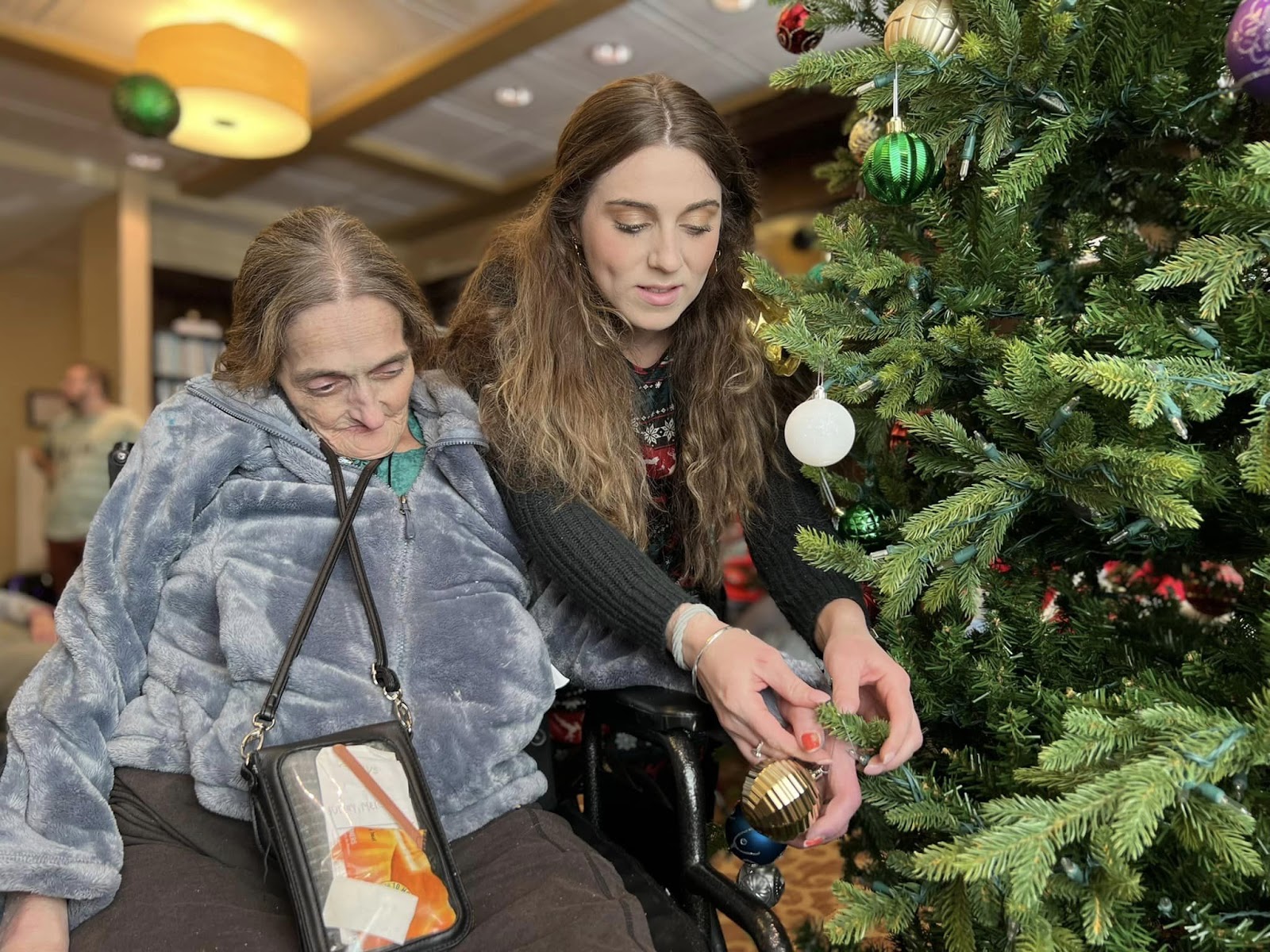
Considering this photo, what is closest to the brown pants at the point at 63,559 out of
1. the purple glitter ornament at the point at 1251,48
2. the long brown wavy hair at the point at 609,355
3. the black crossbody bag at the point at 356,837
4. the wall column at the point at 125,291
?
the wall column at the point at 125,291

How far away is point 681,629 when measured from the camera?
1.20 meters

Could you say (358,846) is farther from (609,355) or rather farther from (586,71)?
(586,71)

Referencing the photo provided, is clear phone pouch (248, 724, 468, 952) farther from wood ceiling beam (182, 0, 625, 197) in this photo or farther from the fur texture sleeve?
wood ceiling beam (182, 0, 625, 197)

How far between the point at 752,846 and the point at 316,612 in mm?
625

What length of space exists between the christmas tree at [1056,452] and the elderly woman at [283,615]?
0.45 meters

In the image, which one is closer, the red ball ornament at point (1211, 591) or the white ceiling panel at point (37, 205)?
the red ball ornament at point (1211, 591)

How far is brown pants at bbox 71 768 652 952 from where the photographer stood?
1.00 meters

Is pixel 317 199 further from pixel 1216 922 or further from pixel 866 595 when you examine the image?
pixel 1216 922

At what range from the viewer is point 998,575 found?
116 centimetres

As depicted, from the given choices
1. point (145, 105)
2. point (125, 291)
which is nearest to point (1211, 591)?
point (145, 105)

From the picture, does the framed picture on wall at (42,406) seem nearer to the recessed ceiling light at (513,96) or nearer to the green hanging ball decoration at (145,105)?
the green hanging ball decoration at (145,105)

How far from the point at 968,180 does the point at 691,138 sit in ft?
1.25

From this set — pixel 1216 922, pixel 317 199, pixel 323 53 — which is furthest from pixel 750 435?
pixel 317 199

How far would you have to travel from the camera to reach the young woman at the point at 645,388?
4.18ft
